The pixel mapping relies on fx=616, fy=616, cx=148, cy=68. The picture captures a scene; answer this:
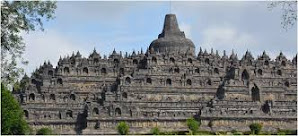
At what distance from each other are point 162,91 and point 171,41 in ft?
47.4

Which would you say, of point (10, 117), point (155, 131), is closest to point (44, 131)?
point (155, 131)

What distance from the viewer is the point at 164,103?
7125 cm

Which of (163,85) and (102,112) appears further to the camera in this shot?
(163,85)

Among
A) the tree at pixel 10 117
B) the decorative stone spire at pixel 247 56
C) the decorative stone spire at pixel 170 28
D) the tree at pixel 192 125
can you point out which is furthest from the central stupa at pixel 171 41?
the tree at pixel 10 117

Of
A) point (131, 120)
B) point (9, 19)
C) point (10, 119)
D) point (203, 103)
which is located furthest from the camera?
point (203, 103)

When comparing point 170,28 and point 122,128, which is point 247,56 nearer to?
point 170,28

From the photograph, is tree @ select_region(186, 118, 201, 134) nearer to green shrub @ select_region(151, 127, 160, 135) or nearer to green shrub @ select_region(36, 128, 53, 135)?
green shrub @ select_region(151, 127, 160, 135)

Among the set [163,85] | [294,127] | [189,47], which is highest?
[189,47]

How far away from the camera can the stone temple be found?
225 feet

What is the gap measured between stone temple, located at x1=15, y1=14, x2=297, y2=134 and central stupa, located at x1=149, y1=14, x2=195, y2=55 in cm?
15

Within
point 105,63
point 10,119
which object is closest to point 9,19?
point 10,119

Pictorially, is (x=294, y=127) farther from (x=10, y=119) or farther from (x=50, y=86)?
(x=10, y=119)

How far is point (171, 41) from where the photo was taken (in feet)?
288

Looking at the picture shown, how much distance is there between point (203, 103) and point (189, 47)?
16317mm
